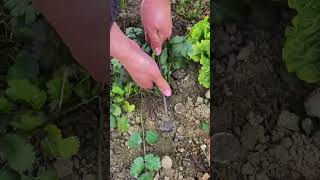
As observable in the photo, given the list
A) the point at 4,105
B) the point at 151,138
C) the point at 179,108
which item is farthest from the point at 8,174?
the point at 179,108

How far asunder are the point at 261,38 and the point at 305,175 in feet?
1.38

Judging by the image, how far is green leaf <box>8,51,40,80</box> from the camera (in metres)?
1.81

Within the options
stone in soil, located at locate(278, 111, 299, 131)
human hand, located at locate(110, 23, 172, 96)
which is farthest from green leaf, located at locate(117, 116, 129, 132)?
stone in soil, located at locate(278, 111, 299, 131)

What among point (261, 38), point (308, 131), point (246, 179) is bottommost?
point (246, 179)

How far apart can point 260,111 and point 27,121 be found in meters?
0.66

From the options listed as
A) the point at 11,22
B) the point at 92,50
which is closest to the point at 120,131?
the point at 92,50

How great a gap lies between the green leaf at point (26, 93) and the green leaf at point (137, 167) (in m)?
0.31

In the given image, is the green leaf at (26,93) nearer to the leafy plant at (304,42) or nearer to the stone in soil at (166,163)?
the stone in soil at (166,163)

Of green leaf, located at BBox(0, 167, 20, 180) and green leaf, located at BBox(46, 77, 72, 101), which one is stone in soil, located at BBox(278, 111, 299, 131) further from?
green leaf, located at BBox(0, 167, 20, 180)

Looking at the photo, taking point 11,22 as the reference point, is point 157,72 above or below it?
below

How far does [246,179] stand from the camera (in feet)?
5.86

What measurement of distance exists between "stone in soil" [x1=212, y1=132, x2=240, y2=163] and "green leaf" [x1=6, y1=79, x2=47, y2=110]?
1.65ft

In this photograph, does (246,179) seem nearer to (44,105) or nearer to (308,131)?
(308,131)

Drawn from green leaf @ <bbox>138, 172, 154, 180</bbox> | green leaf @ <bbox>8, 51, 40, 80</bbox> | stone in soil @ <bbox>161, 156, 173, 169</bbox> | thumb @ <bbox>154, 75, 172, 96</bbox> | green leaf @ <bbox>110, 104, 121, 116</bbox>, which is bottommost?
green leaf @ <bbox>138, 172, 154, 180</bbox>
